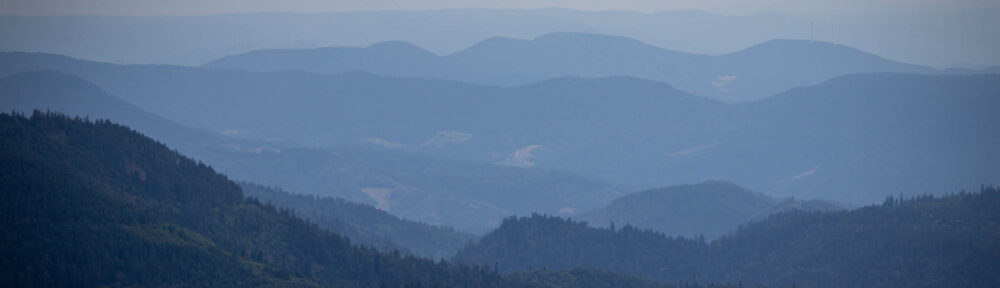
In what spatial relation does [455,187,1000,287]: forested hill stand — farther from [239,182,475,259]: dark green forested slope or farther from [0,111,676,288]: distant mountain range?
[0,111,676,288]: distant mountain range

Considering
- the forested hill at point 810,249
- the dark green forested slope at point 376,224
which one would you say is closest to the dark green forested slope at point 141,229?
the forested hill at point 810,249

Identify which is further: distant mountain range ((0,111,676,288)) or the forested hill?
the forested hill

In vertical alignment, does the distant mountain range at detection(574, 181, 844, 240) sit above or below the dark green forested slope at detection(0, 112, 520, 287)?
above

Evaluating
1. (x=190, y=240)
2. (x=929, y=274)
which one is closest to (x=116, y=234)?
(x=190, y=240)

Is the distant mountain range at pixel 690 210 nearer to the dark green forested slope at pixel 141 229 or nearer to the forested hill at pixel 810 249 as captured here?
the forested hill at pixel 810 249

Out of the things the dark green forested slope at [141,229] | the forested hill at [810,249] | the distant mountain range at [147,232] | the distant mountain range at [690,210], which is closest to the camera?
the dark green forested slope at [141,229]

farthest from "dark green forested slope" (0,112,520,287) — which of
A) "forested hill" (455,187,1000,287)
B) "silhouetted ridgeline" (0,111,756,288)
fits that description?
"forested hill" (455,187,1000,287)

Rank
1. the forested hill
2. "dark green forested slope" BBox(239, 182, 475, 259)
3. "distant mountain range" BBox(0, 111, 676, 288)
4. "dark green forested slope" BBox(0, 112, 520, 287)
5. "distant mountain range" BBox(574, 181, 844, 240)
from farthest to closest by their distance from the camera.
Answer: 1. "distant mountain range" BBox(574, 181, 844, 240)
2. "dark green forested slope" BBox(239, 182, 475, 259)
3. the forested hill
4. "distant mountain range" BBox(0, 111, 676, 288)
5. "dark green forested slope" BBox(0, 112, 520, 287)
